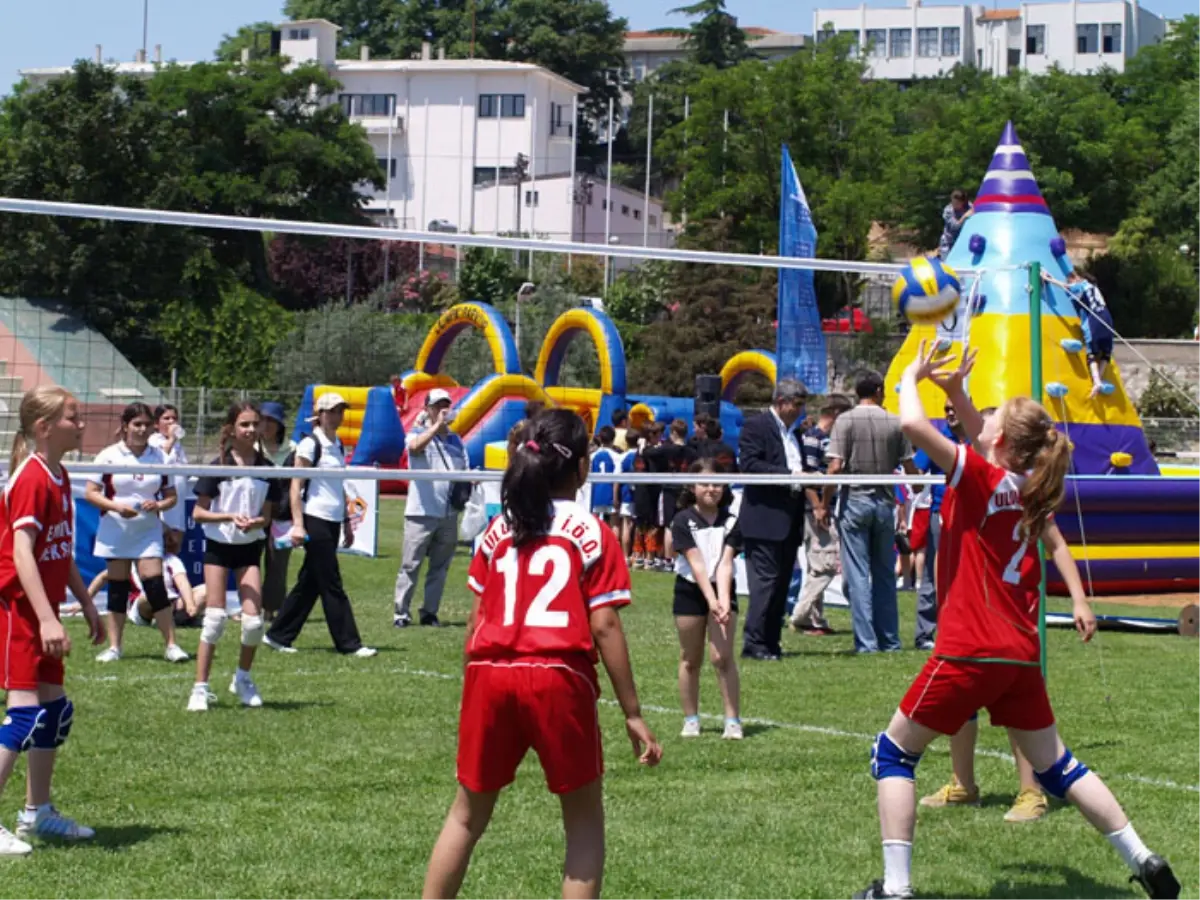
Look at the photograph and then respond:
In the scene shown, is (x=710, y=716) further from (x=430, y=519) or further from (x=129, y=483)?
(x=430, y=519)

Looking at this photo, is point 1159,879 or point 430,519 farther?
point 430,519

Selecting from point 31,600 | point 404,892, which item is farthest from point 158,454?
point 404,892

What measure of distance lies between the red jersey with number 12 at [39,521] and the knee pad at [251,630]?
2849 millimetres

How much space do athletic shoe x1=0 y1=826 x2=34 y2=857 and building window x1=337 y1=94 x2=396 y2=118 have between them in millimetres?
92081

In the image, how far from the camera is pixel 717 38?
332 ft

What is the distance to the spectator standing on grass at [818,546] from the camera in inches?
564

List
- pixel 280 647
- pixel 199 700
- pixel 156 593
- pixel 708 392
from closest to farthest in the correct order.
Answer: pixel 199 700
pixel 156 593
pixel 280 647
pixel 708 392

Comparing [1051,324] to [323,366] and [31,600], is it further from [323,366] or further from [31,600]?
[31,600]

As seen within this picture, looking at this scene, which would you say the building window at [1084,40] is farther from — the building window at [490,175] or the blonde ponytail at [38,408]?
the blonde ponytail at [38,408]

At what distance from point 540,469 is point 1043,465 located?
197cm

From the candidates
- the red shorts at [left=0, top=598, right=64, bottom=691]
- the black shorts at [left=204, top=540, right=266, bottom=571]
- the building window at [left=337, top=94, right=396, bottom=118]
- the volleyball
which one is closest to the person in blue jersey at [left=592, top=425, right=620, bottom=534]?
the black shorts at [left=204, top=540, right=266, bottom=571]

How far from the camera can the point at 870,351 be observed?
1877 centimetres

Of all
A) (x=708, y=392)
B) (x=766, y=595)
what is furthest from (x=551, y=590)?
(x=708, y=392)

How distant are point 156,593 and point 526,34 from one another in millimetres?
100488
